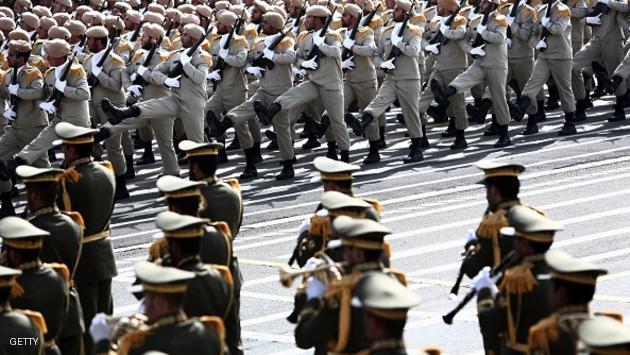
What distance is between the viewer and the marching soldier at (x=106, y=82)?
1941cm

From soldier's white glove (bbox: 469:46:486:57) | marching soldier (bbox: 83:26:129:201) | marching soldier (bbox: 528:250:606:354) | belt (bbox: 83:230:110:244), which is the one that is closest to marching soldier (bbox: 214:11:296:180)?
marching soldier (bbox: 83:26:129:201)

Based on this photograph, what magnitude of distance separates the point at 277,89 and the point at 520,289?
12.1 metres

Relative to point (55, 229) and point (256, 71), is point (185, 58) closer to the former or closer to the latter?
point (256, 71)

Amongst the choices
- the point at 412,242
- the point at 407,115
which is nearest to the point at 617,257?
the point at 412,242

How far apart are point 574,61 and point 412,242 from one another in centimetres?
781

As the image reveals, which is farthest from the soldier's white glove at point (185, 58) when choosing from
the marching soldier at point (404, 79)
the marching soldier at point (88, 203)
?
the marching soldier at point (88, 203)

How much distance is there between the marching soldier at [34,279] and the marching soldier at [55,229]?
758 millimetres

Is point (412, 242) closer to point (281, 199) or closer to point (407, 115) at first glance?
point (281, 199)

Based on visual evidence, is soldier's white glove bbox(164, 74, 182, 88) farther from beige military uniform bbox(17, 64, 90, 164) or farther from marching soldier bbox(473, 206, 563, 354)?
marching soldier bbox(473, 206, 563, 354)

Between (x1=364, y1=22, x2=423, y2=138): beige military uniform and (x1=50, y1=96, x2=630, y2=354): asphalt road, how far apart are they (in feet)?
1.90

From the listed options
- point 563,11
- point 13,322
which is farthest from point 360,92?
point 13,322

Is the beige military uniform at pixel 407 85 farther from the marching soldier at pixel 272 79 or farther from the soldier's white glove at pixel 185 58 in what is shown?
the soldier's white glove at pixel 185 58

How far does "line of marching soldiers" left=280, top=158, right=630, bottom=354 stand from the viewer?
697 cm

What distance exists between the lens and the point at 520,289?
8406mm
